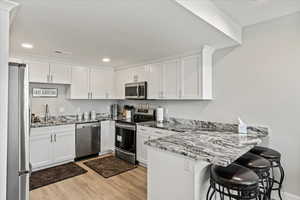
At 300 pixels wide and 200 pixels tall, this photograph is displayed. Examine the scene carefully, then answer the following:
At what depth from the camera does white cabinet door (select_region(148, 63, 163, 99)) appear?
359 centimetres

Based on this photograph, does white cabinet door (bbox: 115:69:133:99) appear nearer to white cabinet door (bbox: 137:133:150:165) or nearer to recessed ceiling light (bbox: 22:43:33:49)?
white cabinet door (bbox: 137:133:150:165)

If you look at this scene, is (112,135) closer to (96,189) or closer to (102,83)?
(102,83)

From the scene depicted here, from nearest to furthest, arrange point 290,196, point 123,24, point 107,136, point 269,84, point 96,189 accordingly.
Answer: point 123,24 < point 290,196 < point 269,84 < point 96,189 < point 107,136

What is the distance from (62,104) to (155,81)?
2.42 metres

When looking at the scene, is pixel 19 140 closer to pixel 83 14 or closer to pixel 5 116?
pixel 5 116

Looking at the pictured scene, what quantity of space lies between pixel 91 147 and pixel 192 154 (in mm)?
3159

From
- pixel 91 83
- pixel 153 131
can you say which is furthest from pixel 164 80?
pixel 91 83

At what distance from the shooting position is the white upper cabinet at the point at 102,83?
14.4 ft

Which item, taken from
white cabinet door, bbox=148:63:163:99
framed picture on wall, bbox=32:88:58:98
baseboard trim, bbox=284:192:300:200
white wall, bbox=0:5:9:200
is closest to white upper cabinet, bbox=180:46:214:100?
white cabinet door, bbox=148:63:163:99

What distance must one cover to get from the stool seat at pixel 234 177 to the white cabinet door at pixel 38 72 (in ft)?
12.1

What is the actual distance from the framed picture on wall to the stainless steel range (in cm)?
168

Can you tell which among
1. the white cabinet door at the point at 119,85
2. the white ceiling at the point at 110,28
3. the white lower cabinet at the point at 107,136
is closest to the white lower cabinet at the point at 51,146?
the white lower cabinet at the point at 107,136

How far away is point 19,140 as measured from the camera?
57.8 inches

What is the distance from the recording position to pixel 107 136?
14.1 ft
